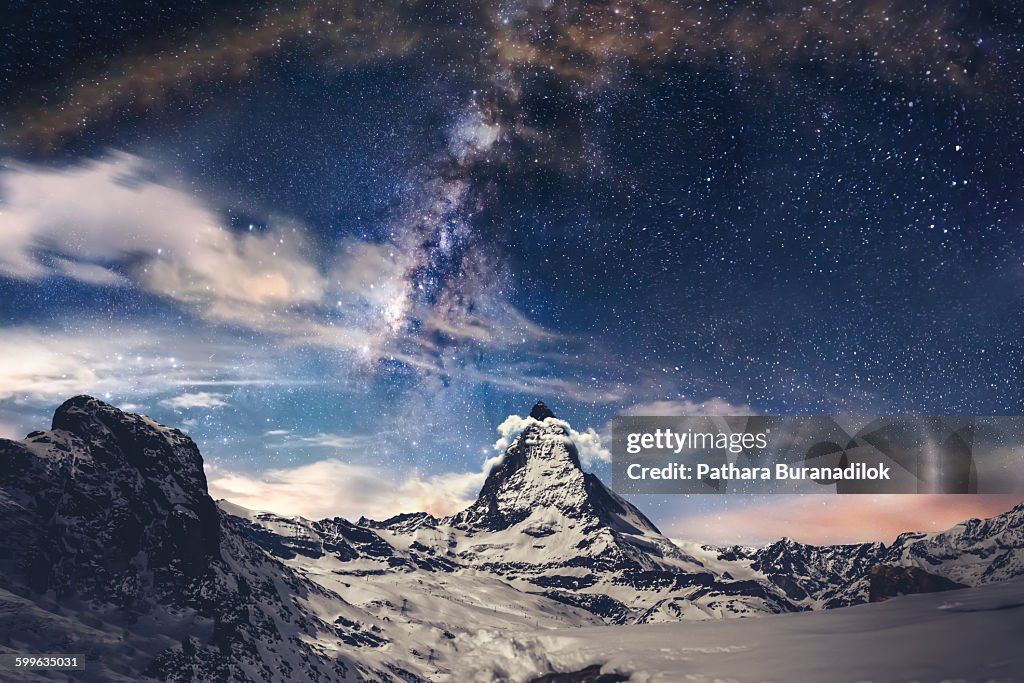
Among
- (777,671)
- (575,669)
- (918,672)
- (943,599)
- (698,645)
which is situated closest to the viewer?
(918,672)

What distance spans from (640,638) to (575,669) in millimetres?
11426

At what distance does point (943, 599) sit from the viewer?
2990 inches

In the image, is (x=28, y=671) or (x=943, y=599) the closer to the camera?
(x=943, y=599)

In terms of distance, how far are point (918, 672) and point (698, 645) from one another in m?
50.5

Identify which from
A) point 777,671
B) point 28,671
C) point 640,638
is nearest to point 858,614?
point 777,671

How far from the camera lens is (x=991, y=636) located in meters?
55.0

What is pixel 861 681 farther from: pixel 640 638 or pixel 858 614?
pixel 640 638

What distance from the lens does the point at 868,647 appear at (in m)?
61.6

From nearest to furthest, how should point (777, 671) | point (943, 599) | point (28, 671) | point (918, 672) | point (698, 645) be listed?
point (918, 672), point (777, 671), point (943, 599), point (698, 645), point (28, 671)

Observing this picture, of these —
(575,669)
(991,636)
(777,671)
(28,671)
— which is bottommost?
(28,671)

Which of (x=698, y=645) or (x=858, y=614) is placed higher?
(x=858, y=614)

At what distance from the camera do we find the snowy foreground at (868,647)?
51.9 meters

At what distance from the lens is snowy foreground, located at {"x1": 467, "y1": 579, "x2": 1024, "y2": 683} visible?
51.9m

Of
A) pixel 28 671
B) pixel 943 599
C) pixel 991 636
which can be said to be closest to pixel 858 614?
pixel 943 599
